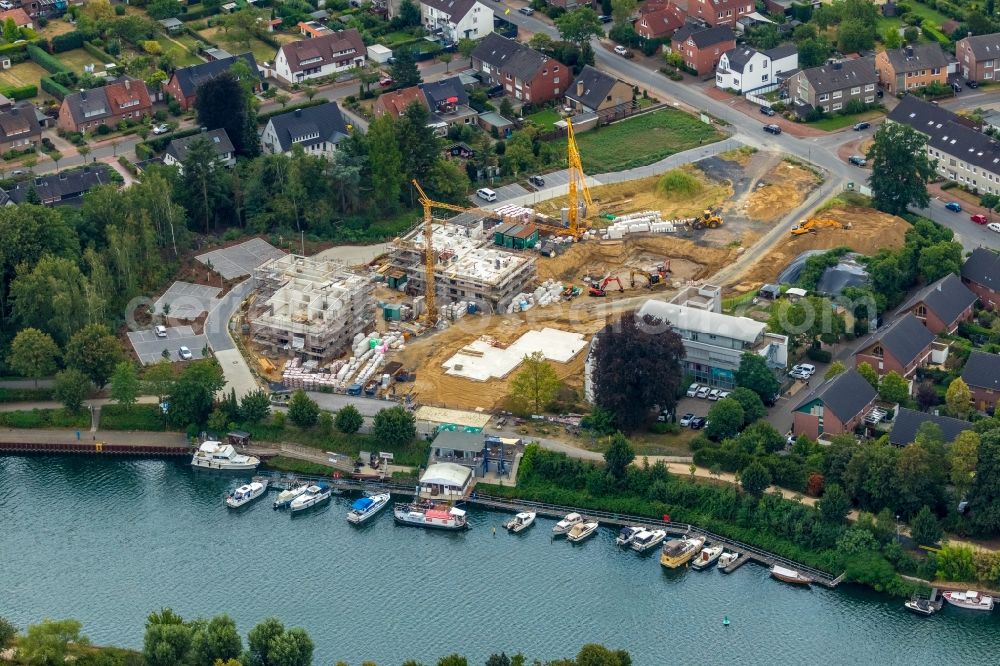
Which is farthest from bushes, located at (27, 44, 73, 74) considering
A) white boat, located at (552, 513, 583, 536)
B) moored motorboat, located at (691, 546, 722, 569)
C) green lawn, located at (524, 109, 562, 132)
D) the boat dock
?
moored motorboat, located at (691, 546, 722, 569)

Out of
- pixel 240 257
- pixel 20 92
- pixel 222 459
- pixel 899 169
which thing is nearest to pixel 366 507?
pixel 222 459

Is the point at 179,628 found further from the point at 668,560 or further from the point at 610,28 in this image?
the point at 610,28

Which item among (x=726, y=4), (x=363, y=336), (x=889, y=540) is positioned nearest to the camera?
(x=889, y=540)

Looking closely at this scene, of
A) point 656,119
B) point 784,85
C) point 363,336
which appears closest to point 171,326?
point 363,336

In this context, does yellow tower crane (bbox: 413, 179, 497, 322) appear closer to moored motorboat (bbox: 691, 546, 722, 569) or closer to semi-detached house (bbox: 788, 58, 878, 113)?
moored motorboat (bbox: 691, 546, 722, 569)

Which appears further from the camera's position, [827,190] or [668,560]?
[827,190]

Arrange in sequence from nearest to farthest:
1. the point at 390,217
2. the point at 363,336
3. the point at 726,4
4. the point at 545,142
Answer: the point at 363,336 < the point at 390,217 < the point at 545,142 < the point at 726,4
